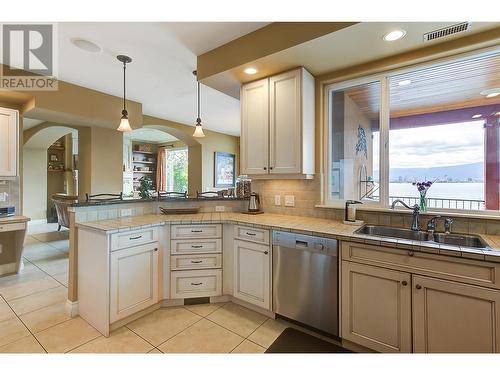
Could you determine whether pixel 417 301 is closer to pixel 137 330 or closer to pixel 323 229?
pixel 323 229

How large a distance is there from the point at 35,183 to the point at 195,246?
7.07m

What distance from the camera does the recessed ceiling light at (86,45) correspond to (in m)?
2.33

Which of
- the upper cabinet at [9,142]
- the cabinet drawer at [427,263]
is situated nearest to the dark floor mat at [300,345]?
the cabinet drawer at [427,263]

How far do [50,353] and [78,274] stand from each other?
2.20 ft

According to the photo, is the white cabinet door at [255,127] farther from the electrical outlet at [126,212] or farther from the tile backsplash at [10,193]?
the tile backsplash at [10,193]

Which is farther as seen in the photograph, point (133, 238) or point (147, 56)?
point (147, 56)

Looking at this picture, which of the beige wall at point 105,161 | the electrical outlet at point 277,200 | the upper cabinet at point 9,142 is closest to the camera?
the electrical outlet at point 277,200

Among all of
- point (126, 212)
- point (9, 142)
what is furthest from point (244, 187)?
point (9, 142)

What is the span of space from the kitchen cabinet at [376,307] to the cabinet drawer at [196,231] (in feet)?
4.19

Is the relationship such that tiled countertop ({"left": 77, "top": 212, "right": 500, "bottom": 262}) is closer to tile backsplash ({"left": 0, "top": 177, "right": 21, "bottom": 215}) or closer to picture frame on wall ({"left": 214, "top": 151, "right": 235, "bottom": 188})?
tile backsplash ({"left": 0, "top": 177, "right": 21, "bottom": 215})

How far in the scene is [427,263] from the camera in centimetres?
151

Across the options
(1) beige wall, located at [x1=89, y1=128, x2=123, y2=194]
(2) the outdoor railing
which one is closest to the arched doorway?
(1) beige wall, located at [x1=89, y1=128, x2=123, y2=194]

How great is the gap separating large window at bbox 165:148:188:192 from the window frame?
23.6ft

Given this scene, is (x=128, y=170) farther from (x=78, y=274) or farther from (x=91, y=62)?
(x=78, y=274)
